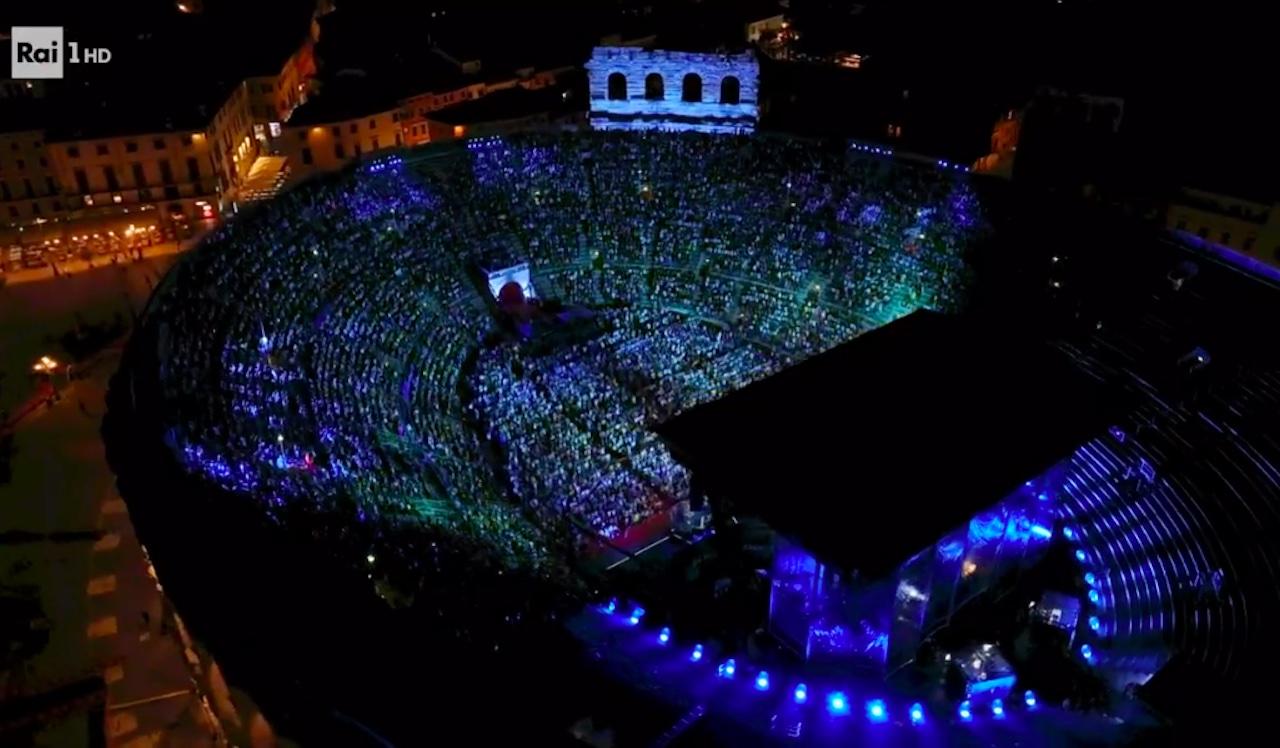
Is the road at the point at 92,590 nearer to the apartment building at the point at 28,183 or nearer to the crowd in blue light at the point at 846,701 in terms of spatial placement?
the crowd in blue light at the point at 846,701

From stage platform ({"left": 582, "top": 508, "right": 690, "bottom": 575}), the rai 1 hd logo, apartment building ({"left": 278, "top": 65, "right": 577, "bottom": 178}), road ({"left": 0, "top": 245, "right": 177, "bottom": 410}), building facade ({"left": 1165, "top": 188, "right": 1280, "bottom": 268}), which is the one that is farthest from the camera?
the rai 1 hd logo

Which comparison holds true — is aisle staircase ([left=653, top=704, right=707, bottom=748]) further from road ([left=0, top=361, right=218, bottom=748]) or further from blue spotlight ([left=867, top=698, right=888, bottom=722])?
road ([left=0, top=361, right=218, bottom=748])

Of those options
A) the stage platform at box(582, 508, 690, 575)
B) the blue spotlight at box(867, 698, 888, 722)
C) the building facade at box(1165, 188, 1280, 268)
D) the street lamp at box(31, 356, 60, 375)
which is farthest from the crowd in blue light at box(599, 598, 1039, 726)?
the street lamp at box(31, 356, 60, 375)

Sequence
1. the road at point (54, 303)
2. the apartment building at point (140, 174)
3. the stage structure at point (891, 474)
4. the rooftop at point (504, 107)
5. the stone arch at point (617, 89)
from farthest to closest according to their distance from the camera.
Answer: the rooftop at point (504, 107)
the apartment building at point (140, 174)
the stone arch at point (617, 89)
the road at point (54, 303)
the stage structure at point (891, 474)

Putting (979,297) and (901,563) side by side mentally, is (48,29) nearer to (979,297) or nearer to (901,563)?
(979,297)

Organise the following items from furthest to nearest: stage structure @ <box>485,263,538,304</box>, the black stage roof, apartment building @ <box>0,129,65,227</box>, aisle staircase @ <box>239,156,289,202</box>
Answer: aisle staircase @ <box>239,156,289,202</box> → apartment building @ <box>0,129,65,227</box> → stage structure @ <box>485,263,538,304</box> → the black stage roof

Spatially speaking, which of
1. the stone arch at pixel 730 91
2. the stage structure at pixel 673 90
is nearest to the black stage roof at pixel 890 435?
the stage structure at pixel 673 90

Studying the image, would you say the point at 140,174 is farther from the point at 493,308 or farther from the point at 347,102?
the point at 493,308

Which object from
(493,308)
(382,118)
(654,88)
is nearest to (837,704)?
(493,308)
